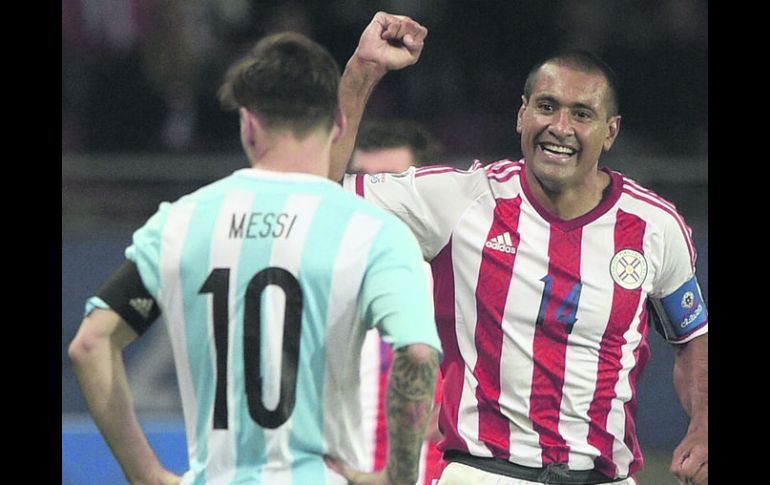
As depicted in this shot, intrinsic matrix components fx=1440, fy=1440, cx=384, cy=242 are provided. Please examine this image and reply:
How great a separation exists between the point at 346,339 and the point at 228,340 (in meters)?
0.27

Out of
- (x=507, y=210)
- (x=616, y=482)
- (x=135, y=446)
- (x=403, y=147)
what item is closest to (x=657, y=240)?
(x=507, y=210)

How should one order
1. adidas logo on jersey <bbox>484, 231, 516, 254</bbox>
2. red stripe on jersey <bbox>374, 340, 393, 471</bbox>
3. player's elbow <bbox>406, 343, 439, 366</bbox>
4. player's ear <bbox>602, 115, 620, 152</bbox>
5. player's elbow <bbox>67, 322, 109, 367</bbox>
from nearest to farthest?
player's elbow <bbox>406, 343, 439, 366</bbox> < player's elbow <bbox>67, 322, 109, 367</bbox> < adidas logo on jersey <bbox>484, 231, 516, 254</bbox> < player's ear <bbox>602, 115, 620, 152</bbox> < red stripe on jersey <bbox>374, 340, 393, 471</bbox>

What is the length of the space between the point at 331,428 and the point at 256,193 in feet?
1.85

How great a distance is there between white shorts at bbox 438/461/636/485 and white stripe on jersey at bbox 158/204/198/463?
1.33 m

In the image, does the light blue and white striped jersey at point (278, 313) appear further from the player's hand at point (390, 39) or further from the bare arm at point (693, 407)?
the bare arm at point (693, 407)

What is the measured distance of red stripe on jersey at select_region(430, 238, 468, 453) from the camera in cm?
448

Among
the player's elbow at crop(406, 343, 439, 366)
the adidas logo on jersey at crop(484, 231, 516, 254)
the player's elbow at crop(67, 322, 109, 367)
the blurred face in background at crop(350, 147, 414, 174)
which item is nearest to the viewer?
the player's elbow at crop(406, 343, 439, 366)

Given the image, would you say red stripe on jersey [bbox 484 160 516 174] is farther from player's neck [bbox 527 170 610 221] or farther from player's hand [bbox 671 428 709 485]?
player's hand [bbox 671 428 709 485]

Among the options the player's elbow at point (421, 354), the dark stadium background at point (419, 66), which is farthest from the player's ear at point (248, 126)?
the dark stadium background at point (419, 66)

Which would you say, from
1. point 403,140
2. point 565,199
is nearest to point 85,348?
point 565,199

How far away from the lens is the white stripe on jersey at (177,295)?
3.29m

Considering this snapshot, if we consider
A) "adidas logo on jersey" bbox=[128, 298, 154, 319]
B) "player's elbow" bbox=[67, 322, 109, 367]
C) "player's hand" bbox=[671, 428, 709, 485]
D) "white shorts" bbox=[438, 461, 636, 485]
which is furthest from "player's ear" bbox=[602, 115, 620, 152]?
"player's elbow" bbox=[67, 322, 109, 367]

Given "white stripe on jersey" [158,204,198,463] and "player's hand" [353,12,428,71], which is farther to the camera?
"player's hand" [353,12,428,71]

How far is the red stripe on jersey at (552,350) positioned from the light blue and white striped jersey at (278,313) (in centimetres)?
124
